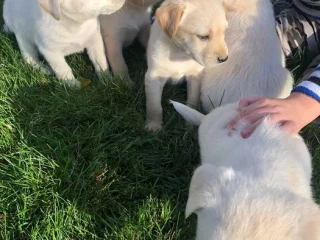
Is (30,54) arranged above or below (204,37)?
below

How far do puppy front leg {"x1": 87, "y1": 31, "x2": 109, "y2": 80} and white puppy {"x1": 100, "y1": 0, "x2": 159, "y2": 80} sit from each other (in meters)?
0.08

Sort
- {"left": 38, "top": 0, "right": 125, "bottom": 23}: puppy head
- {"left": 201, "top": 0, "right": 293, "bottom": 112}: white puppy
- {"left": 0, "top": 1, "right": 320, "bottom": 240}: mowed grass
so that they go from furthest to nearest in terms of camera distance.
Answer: {"left": 201, "top": 0, "right": 293, "bottom": 112}: white puppy → {"left": 38, "top": 0, "right": 125, "bottom": 23}: puppy head → {"left": 0, "top": 1, "right": 320, "bottom": 240}: mowed grass

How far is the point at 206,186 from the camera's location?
74.9 inches

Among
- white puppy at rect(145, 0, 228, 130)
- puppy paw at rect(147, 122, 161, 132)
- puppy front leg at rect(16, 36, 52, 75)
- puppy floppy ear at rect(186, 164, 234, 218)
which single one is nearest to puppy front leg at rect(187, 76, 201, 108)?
white puppy at rect(145, 0, 228, 130)

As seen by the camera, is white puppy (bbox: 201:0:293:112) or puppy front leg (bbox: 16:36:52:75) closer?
white puppy (bbox: 201:0:293:112)

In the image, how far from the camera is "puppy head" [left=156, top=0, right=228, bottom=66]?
107 inches

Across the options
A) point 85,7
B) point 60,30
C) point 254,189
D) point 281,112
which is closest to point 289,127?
point 281,112

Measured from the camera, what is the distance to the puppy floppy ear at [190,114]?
9.57 feet

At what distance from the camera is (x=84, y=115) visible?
10.3 feet

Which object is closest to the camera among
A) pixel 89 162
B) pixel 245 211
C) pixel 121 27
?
pixel 245 211

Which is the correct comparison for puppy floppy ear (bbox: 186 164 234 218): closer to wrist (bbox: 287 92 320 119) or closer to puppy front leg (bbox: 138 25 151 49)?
wrist (bbox: 287 92 320 119)

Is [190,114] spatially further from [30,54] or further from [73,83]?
[30,54]

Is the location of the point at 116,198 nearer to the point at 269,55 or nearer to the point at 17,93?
the point at 17,93

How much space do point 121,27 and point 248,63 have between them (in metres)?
1.11
